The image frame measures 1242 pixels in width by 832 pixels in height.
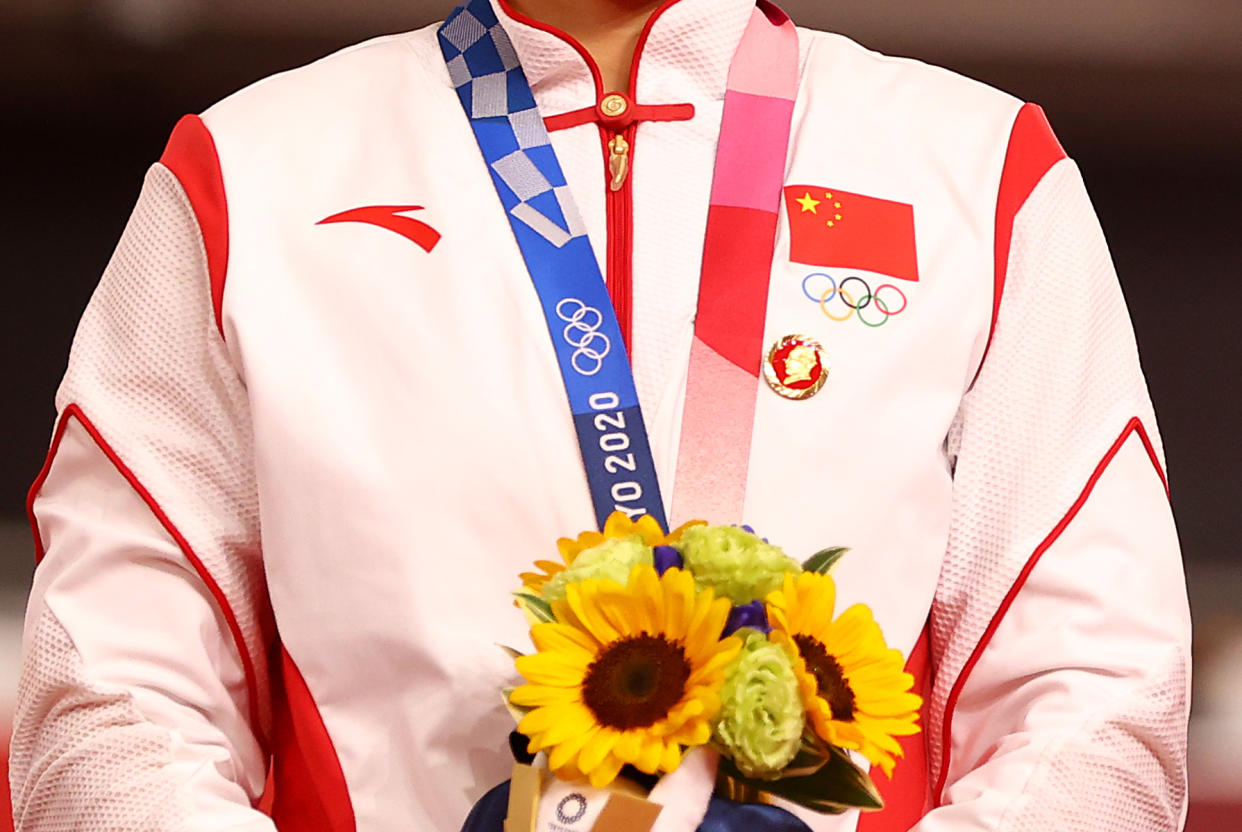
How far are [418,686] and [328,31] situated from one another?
1.86 metres

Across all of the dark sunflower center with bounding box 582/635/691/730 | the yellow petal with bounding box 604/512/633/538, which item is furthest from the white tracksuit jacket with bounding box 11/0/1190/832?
the dark sunflower center with bounding box 582/635/691/730

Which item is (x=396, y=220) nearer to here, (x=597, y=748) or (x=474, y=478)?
(x=474, y=478)

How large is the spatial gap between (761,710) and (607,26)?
0.70 metres

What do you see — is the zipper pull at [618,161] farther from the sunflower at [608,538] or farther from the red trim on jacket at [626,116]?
the sunflower at [608,538]

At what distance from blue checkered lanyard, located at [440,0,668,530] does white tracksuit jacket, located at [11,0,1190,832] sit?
2cm

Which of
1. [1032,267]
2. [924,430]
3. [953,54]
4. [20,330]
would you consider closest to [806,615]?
[924,430]

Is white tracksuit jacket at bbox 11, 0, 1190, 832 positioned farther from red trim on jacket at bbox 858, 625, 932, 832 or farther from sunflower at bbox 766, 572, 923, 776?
sunflower at bbox 766, 572, 923, 776

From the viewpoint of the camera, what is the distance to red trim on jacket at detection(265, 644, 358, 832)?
1417mm

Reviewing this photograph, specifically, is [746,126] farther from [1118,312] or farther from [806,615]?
[806,615]

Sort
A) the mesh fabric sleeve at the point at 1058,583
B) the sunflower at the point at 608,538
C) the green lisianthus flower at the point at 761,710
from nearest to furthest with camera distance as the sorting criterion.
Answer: the green lisianthus flower at the point at 761,710, the sunflower at the point at 608,538, the mesh fabric sleeve at the point at 1058,583

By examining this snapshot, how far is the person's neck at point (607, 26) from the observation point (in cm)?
158

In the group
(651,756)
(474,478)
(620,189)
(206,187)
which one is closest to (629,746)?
(651,756)

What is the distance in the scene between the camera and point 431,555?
1.38 m

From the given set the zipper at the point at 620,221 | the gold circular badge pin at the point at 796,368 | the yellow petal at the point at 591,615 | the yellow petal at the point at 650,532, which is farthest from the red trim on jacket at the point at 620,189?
the yellow petal at the point at 591,615
